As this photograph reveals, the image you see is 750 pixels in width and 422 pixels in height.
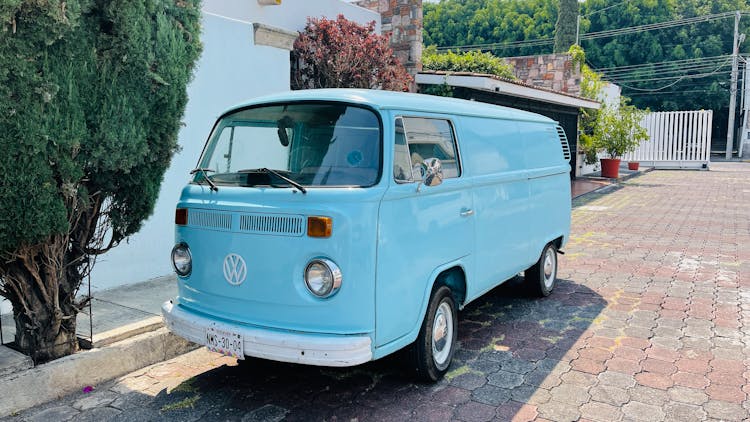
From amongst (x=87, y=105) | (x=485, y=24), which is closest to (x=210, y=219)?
(x=87, y=105)

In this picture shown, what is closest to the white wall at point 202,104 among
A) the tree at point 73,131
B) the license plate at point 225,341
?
the tree at point 73,131

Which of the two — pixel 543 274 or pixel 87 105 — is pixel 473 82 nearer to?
pixel 543 274

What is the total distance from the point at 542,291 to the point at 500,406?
2.69 m

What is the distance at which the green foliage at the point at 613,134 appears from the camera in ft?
70.6

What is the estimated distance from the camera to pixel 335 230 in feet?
11.4

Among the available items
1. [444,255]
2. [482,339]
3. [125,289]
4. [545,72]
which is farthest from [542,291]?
[545,72]

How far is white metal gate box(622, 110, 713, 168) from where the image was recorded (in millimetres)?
28500

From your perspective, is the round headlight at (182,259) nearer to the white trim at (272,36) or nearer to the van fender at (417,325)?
the van fender at (417,325)

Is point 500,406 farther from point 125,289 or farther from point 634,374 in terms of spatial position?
point 125,289

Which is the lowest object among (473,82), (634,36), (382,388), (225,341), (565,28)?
(382,388)

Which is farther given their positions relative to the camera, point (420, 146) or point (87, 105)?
point (420, 146)

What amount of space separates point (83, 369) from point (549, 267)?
4.69 m

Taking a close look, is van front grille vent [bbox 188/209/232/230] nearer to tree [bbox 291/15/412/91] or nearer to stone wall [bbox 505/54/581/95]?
tree [bbox 291/15/412/91]

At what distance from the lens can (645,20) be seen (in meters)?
47.8
